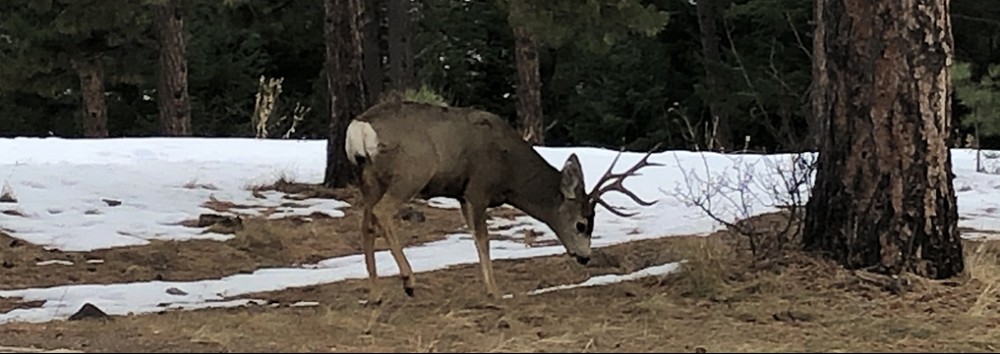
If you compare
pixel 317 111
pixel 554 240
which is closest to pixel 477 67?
pixel 317 111

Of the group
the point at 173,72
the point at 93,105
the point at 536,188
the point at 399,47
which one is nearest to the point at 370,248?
the point at 536,188

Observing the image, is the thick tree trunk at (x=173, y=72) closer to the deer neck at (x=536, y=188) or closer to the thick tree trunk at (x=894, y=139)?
the deer neck at (x=536, y=188)

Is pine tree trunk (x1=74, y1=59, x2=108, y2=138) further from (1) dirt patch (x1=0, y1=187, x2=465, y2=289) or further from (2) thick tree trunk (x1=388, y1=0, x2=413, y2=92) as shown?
(1) dirt patch (x1=0, y1=187, x2=465, y2=289)

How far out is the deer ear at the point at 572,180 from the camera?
8297 millimetres

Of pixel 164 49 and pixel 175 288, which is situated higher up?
pixel 164 49

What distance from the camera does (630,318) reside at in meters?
6.29

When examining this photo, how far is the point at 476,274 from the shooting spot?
29.8 feet

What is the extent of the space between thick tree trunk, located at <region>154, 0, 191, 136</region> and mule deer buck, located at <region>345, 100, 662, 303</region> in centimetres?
1533

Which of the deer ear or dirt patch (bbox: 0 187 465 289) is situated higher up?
the deer ear

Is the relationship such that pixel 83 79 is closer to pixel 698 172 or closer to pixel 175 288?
pixel 698 172

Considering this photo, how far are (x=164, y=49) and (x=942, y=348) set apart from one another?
61.5ft

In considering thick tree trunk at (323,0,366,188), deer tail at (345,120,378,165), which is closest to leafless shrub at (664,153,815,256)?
deer tail at (345,120,378,165)

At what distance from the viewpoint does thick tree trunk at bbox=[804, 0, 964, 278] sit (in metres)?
7.39

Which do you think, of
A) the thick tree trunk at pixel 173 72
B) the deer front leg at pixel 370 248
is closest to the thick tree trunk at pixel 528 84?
the thick tree trunk at pixel 173 72
